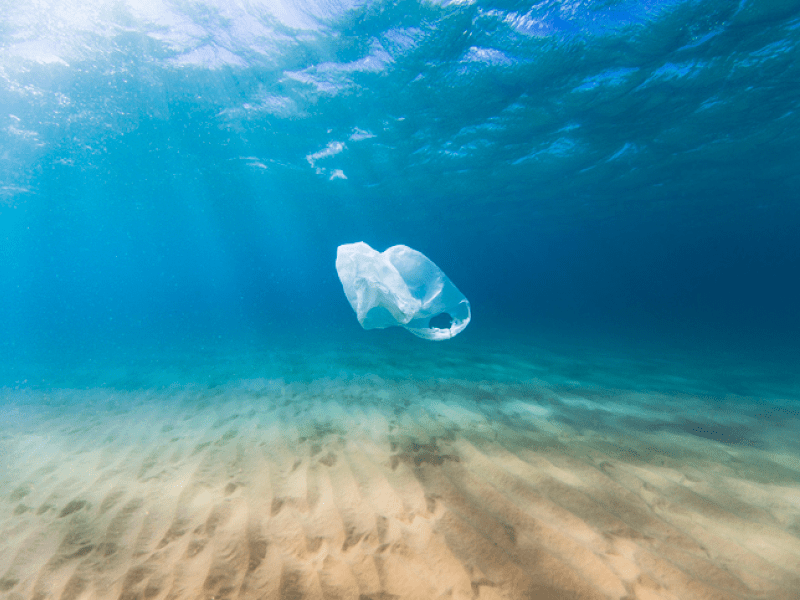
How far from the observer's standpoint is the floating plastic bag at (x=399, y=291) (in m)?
4.41

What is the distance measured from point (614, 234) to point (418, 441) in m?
36.1

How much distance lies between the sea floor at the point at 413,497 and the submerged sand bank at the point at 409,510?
2 centimetres

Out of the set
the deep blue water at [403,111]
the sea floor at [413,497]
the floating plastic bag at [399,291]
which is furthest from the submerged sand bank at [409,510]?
the deep blue water at [403,111]

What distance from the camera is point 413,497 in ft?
8.98

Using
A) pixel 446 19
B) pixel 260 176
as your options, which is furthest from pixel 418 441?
pixel 260 176

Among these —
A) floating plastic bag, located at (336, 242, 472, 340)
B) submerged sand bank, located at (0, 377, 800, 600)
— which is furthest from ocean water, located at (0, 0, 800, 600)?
floating plastic bag, located at (336, 242, 472, 340)

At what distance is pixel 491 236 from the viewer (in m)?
33.1

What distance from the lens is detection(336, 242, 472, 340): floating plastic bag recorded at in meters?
4.41

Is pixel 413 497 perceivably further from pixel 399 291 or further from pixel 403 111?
pixel 403 111

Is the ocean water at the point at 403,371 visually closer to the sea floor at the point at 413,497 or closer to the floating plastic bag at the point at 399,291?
the sea floor at the point at 413,497

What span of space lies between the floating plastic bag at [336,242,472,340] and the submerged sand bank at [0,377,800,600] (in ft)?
4.61

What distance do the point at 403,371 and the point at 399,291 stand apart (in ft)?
12.6

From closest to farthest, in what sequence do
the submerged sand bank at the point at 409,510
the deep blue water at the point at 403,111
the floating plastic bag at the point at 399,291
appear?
the submerged sand bank at the point at 409,510 → the floating plastic bag at the point at 399,291 → the deep blue water at the point at 403,111

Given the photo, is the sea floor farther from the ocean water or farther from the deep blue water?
the deep blue water
